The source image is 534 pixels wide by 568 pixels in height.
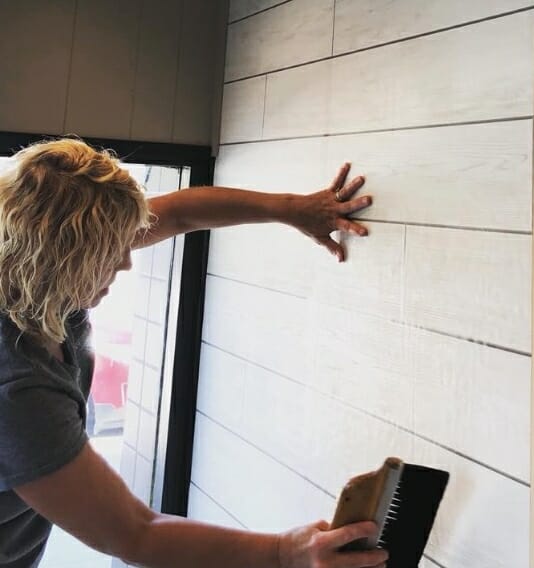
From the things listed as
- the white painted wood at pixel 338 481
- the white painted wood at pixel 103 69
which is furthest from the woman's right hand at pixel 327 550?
the white painted wood at pixel 103 69

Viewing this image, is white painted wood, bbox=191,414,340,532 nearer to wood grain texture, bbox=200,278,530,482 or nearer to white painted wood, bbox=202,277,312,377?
wood grain texture, bbox=200,278,530,482

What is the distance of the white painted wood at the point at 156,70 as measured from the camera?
1636 mm

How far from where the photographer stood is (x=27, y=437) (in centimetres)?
80

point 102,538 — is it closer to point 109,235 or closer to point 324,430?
point 109,235

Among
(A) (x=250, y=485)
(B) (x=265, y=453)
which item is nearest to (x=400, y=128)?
(B) (x=265, y=453)

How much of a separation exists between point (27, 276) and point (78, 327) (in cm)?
23

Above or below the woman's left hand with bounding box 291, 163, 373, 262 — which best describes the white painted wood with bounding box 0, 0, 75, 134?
above

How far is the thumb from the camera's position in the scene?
1221mm

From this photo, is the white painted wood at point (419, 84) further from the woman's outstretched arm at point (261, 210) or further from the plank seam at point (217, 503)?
the plank seam at point (217, 503)

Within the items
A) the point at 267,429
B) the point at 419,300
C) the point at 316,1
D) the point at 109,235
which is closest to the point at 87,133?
the point at 316,1

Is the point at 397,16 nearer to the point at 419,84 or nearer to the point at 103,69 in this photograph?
the point at 419,84

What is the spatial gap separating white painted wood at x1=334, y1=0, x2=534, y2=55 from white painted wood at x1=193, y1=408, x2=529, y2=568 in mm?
707

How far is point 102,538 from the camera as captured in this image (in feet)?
2.71

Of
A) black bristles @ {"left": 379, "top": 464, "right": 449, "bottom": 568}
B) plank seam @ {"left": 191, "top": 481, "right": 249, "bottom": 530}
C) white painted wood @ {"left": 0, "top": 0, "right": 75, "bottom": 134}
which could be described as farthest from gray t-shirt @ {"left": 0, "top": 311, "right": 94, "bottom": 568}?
white painted wood @ {"left": 0, "top": 0, "right": 75, "bottom": 134}
